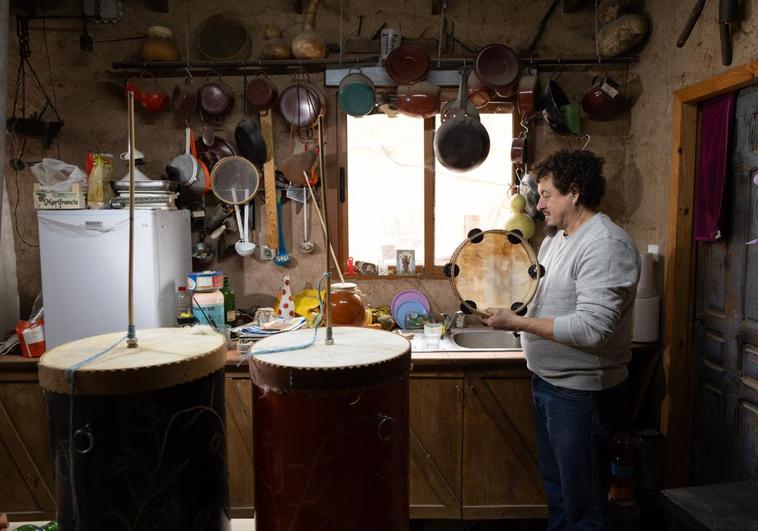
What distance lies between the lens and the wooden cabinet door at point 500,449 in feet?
8.48

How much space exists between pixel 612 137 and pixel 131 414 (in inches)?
122

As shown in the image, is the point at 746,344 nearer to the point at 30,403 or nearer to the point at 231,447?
the point at 231,447

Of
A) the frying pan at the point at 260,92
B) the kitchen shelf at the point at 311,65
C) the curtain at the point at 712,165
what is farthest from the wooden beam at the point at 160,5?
the curtain at the point at 712,165

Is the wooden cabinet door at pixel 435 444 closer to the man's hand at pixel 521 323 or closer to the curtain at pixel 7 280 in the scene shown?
the man's hand at pixel 521 323

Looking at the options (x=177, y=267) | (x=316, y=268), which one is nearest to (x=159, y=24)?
(x=177, y=267)

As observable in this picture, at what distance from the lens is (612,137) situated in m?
3.18

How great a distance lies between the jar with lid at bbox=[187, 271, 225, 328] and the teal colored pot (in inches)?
48.2

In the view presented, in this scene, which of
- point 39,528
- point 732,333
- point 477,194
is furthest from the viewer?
point 477,194

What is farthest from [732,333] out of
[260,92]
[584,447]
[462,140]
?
[260,92]

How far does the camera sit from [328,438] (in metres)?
1.08

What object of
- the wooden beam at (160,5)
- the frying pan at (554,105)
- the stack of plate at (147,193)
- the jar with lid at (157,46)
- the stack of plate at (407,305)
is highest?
the wooden beam at (160,5)

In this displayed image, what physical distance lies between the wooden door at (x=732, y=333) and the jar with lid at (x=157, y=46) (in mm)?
2980

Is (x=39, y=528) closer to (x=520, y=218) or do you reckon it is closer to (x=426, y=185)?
(x=426, y=185)

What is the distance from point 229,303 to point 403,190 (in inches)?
61.5
